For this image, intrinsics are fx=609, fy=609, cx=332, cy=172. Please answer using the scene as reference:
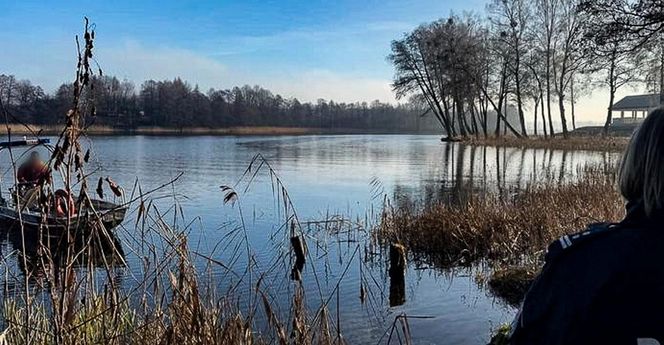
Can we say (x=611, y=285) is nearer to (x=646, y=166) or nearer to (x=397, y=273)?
(x=646, y=166)

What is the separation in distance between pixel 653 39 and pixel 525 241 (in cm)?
552

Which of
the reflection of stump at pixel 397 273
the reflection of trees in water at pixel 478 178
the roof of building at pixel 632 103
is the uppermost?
the roof of building at pixel 632 103

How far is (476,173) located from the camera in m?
24.0

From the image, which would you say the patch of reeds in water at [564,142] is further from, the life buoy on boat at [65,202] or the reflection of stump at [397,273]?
the life buoy on boat at [65,202]

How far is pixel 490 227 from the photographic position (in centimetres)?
1013

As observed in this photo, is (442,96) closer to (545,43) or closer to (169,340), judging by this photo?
(545,43)

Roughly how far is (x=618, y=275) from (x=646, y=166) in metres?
0.31

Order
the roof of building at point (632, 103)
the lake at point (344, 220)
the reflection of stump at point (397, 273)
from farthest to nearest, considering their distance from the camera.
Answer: the roof of building at point (632, 103) → the reflection of stump at point (397, 273) → the lake at point (344, 220)

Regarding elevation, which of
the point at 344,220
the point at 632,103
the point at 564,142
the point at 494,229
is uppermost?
the point at 632,103

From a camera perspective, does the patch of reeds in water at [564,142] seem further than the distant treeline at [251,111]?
No

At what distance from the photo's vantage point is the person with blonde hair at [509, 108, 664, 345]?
56.5 inches

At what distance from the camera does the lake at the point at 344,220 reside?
704 cm

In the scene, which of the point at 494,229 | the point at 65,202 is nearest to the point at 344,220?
the point at 65,202

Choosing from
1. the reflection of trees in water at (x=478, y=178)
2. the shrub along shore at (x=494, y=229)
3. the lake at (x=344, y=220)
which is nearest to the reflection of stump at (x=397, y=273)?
the lake at (x=344, y=220)
